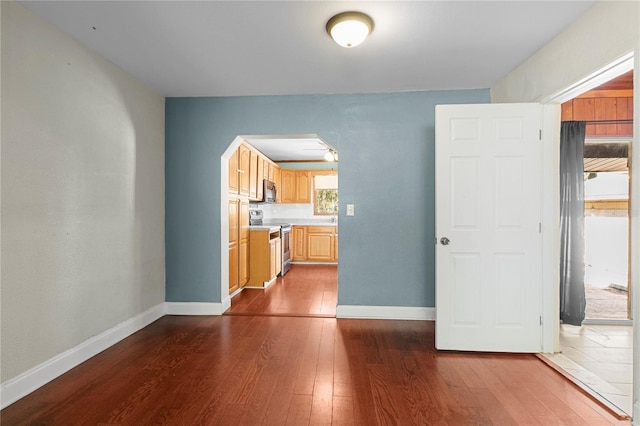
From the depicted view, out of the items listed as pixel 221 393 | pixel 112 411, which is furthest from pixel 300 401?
pixel 112 411

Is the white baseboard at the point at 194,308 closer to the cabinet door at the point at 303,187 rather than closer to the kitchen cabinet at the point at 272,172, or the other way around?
the kitchen cabinet at the point at 272,172

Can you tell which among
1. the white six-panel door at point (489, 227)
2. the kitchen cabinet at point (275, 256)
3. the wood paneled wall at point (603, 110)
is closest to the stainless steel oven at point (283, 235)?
the kitchen cabinet at point (275, 256)

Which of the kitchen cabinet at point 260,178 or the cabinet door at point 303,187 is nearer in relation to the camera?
the kitchen cabinet at point 260,178

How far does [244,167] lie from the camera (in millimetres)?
4590

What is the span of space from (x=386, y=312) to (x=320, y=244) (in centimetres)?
342

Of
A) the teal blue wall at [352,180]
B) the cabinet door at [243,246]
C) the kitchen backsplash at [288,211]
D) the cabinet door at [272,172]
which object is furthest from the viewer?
the kitchen backsplash at [288,211]

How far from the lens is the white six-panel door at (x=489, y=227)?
2.54m

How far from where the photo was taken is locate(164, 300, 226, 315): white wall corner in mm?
3525

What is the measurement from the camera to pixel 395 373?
225 cm

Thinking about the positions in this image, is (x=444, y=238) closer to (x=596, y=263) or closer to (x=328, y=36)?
(x=328, y=36)

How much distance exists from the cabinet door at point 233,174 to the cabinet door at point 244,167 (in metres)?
0.15

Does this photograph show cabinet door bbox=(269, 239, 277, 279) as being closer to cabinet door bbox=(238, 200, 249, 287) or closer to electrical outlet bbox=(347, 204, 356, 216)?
cabinet door bbox=(238, 200, 249, 287)

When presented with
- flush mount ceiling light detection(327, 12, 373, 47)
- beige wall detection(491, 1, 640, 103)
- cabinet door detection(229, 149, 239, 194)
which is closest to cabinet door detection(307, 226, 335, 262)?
cabinet door detection(229, 149, 239, 194)

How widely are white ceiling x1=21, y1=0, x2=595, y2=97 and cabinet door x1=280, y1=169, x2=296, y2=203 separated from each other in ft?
12.9
